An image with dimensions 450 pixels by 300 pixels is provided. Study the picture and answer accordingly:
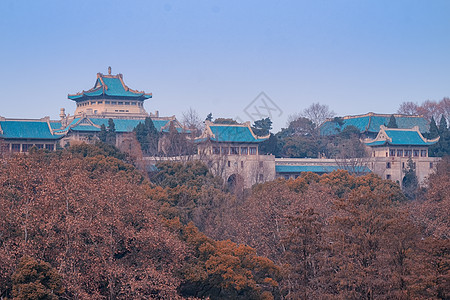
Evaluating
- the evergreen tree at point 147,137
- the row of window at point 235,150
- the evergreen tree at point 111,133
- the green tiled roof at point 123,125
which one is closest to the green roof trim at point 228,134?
the row of window at point 235,150

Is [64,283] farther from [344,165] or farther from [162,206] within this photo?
[344,165]

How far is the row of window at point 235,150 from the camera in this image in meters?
50.3

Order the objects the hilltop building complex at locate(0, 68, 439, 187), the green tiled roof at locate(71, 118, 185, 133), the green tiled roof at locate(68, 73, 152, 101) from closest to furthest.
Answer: the hilltop building complex at locate(0, 68, 439, 187), the green tiled roof at locate(71, 118, 185, 133), the green tiled roof at locate(68, 73, 152, 101)

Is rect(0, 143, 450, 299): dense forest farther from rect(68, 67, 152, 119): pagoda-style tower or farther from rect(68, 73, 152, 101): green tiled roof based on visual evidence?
rect(68, 73, 152, 101): green tiled roof

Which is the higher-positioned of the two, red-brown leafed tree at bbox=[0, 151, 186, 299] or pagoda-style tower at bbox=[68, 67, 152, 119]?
pagoda-style tower at bbox=[68, 67, 152, 119]

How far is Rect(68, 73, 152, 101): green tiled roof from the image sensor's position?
203 ft

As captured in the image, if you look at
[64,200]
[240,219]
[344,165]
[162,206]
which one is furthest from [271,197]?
[344,165]

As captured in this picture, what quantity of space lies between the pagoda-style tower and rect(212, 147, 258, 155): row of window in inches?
480

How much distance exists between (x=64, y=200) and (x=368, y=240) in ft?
29.6

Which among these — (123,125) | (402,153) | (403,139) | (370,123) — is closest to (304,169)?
(402,153)

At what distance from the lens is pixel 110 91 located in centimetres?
6253

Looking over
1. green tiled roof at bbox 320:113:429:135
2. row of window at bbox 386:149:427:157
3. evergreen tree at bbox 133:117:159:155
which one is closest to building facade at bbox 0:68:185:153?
evergreen tree at bbox 133:117:159:155

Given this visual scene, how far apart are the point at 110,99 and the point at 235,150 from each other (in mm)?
15865

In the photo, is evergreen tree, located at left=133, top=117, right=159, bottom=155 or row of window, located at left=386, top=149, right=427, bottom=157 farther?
row of window, located at left=386, top=149, right=427, bottom=157
